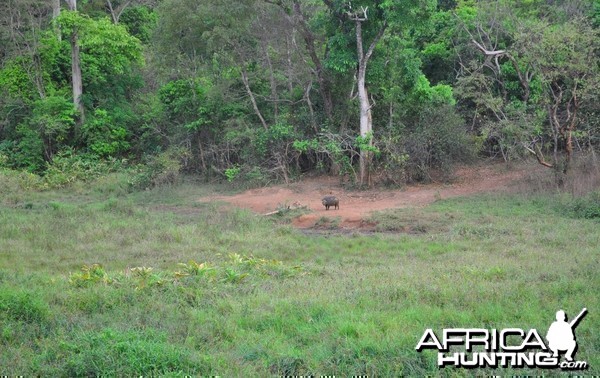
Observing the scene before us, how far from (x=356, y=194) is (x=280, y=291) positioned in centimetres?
1226

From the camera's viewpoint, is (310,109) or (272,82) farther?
(272,82)

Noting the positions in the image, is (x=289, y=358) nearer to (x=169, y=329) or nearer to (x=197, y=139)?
(x=169, y=329)

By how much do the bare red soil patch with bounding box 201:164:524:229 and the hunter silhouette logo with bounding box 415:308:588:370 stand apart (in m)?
10.4

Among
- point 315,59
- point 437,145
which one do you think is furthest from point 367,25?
point 437,145

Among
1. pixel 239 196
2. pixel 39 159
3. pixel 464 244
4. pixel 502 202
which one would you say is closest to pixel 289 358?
pixel 464 244

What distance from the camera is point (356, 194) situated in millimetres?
20688

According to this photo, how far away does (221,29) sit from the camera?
23172 millimetres

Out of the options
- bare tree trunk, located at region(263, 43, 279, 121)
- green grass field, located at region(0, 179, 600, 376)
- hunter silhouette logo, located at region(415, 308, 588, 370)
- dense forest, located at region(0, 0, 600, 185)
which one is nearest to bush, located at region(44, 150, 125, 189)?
dense forest, located at region(0, 0, 600, 185)

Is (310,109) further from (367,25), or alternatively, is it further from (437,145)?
(437,145)

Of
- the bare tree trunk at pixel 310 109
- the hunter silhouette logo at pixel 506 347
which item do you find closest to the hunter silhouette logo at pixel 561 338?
the hunter silhouette logo at pixel 506 347

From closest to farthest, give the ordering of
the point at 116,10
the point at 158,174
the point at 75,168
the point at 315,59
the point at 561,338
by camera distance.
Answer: the point at 561,338, the point at 315,59, the point at 158,174, the point at 75,168, the point at 116,10

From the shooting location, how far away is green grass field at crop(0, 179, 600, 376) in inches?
231

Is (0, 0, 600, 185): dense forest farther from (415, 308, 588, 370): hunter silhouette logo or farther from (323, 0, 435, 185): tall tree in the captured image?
(415, 308, 588, 370): hunter silhouette logo

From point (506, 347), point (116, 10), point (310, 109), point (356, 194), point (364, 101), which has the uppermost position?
point (116, 10)
